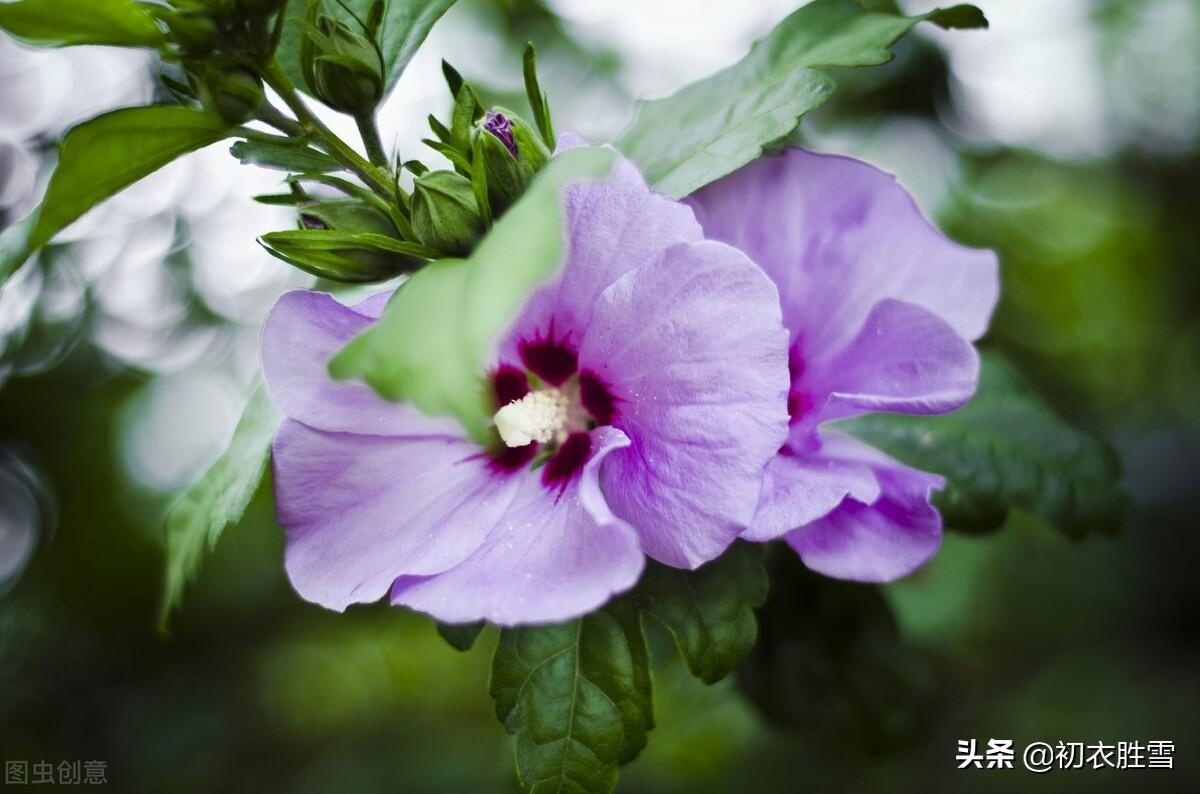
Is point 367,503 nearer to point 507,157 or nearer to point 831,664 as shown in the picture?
point 507,157

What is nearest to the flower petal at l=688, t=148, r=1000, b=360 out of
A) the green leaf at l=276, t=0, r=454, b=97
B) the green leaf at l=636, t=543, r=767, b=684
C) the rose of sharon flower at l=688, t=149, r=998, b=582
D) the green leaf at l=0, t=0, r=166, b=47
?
the rose of sharon flower at l=688, t=149, r=998, b=582

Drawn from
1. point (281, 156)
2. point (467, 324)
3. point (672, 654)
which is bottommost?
point (672, 654)

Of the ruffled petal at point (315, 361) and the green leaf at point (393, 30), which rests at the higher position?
the green leaf at point (393, 30)

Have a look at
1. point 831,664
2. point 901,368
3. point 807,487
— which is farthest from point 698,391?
point 831,664

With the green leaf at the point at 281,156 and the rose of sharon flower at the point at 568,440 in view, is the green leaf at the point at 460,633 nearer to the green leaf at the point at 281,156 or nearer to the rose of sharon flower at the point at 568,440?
the rose of sharon flower at the point at 568,440

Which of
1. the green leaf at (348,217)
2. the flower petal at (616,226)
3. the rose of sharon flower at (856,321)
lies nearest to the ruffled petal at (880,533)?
the rose of sharon flower at (856,321)

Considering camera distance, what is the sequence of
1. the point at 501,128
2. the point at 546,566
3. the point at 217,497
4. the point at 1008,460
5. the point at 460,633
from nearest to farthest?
the point at 546,566, the point at 501,128, the point at 460,633, the point at 217,497, the point at 1008,460

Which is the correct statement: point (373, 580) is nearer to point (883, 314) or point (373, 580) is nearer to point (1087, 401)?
point (883, 314)
